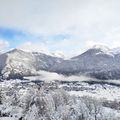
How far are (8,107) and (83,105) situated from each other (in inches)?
1492

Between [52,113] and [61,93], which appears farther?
[61,93]

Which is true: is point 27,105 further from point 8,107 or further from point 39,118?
point 8,107

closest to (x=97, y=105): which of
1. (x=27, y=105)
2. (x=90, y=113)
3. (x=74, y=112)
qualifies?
(x=90, y=113)

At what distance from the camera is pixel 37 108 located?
293 feet

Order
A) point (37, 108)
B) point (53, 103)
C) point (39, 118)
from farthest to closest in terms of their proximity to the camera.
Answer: point (53, 103), point (37, 108), point (39, 118)

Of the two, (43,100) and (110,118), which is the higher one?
(43,100)

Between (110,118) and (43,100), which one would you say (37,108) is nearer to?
(43,100)

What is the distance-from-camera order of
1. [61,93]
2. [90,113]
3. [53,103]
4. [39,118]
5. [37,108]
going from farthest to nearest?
1. [61,93]
2. [53,103]
3. [90,113]
4. [37,108]
5. [39,118]

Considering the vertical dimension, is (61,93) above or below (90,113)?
above

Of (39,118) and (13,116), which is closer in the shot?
(39,118)

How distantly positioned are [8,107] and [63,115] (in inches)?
1516

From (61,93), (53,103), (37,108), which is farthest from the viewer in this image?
(61,93)

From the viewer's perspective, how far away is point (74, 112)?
9156 cm

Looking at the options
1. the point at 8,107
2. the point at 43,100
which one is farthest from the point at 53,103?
the point at 8,107
